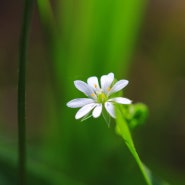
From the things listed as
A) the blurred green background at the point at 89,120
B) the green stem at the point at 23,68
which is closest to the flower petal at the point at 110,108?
the green stem at the point at 23,68

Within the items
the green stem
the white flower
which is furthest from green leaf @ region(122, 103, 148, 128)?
the green stem

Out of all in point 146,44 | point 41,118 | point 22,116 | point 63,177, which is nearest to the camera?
point 22,116

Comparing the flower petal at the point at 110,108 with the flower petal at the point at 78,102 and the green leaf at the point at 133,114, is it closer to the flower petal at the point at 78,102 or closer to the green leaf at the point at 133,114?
the flower petal at the point at 78,102

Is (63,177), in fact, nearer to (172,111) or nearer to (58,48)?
(58,48)

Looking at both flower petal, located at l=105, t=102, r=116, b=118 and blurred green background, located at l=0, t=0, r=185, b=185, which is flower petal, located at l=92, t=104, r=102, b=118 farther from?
blurred green background, located at l=0, t=0, r=185, b=185

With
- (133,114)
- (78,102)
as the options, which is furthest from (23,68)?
(133,114)

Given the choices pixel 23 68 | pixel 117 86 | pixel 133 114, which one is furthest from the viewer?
pixel 133 114

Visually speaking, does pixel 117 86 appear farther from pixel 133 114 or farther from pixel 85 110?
pixel 133 114

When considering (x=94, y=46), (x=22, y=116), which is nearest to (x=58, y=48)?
(x=94, y=46)
